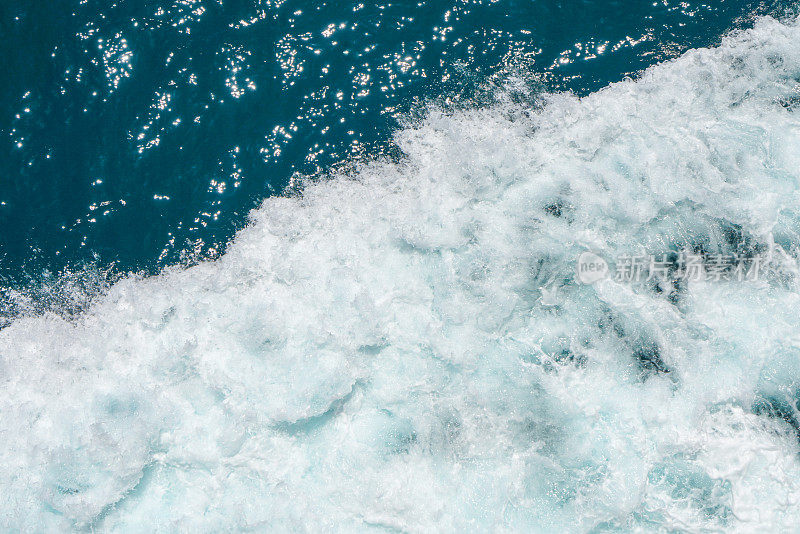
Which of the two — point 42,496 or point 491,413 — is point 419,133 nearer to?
point 491,413

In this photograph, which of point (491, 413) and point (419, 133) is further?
point (419, 133)

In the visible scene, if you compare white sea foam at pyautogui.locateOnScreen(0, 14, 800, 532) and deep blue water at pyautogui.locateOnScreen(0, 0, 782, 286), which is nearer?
white sea foam at pyautogui.locateOnScreen(0, 14, 800, 532)

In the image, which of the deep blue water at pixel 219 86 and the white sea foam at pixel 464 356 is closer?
the white sea foam at pixel 464 356

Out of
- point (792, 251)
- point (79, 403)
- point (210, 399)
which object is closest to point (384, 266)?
point (210, 399)

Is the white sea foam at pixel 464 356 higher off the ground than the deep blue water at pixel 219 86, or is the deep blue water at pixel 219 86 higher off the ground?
the deep blue water at pixel 219 86
